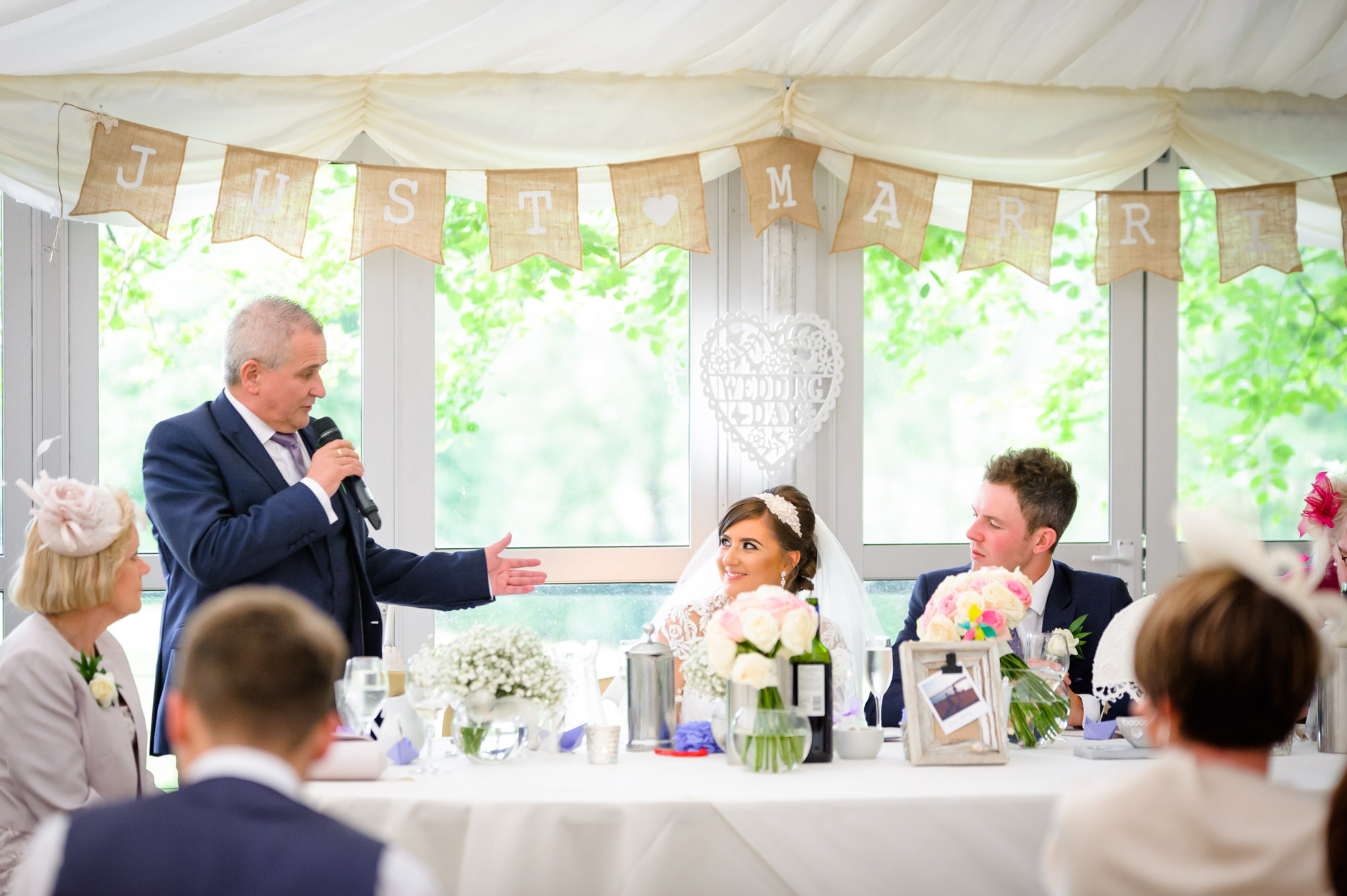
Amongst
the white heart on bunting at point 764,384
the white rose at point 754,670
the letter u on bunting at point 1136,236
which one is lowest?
the white rose at point 754,670

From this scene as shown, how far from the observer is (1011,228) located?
3.94m

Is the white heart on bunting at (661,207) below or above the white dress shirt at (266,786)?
above

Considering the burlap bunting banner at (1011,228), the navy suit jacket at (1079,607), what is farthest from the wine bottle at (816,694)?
the burlap bunting banner at (1011,228)

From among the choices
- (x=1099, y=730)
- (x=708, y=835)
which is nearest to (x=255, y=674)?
(x=708, y=835)

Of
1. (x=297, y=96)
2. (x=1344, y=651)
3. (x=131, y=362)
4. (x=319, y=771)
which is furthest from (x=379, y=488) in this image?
(x=1344, y=651)

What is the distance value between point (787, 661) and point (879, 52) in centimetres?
229

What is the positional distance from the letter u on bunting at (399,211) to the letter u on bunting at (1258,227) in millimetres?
2668

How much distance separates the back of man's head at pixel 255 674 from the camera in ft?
3.88

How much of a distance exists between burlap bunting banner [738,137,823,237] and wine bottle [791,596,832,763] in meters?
1.97

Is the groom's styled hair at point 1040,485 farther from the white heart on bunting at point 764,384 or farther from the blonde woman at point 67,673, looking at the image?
the blonde woman at point 67,673

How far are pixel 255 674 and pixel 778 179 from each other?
299 cm

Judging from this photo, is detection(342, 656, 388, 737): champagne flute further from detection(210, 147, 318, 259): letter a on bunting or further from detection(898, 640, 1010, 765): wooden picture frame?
detection(210, 147, 318, 259): letter a on bunting

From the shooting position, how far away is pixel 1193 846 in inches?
47.5

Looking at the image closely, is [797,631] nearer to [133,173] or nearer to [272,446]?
[272,446]
